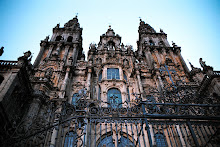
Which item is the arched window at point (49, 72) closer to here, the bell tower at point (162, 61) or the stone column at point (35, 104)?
the stone column at point (35, 104)

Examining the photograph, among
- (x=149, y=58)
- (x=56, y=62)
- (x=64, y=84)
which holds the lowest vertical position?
(x=64, y=84)

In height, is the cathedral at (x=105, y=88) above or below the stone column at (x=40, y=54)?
below

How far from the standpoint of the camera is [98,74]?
66.0 feet

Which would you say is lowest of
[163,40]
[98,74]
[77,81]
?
[77,81]

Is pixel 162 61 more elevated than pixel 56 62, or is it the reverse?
pixel 162 61

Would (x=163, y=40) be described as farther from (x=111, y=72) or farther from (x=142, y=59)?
(x=111, y=72)

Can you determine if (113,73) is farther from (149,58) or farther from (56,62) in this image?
(56,62)

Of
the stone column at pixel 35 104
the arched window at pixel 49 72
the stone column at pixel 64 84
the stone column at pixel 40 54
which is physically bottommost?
the stone column at pixel 35 104

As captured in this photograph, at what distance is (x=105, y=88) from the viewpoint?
695 inches

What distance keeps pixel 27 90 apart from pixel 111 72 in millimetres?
9657

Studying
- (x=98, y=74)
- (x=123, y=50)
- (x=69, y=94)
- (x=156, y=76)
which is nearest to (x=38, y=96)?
(x=69, y=94)

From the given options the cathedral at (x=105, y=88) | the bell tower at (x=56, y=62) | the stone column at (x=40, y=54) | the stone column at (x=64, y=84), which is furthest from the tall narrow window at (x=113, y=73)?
the stone column at (x=40, y=54)

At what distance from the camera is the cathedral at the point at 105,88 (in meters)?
8.83

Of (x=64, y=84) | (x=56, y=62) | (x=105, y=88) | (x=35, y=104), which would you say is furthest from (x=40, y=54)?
(x=105, y=88)
